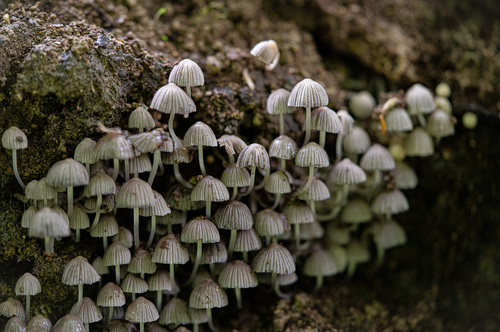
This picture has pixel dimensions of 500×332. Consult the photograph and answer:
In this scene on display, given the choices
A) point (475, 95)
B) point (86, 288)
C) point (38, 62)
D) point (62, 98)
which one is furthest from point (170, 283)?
point (475, 95)

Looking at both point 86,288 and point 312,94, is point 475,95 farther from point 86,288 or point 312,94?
point 86,288

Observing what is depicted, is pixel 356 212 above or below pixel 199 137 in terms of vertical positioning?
below

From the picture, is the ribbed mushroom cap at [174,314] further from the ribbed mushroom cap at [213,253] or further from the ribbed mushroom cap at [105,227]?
the ribbed mushroom cap at [105,227]

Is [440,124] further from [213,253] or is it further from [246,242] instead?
[213,253]

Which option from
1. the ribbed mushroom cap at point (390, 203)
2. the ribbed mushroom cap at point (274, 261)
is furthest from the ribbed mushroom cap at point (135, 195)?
the ribbed mushroom cap at point (390, 203)

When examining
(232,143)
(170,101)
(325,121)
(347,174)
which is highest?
(170,101)

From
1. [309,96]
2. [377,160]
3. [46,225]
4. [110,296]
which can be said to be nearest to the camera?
[46,225]

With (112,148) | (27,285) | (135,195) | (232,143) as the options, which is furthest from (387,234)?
(27,285)
